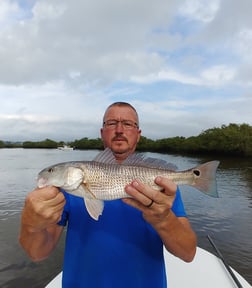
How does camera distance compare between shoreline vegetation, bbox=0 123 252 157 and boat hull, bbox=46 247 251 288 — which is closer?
boat hull, bbox=46 247 251 288

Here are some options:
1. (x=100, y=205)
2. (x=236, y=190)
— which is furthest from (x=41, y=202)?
(x=236, y=190)

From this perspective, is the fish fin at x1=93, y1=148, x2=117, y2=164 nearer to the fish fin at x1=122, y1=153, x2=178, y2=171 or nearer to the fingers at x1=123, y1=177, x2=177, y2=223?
the fish fin at x1=122, y1=153, x2=178, y2=171

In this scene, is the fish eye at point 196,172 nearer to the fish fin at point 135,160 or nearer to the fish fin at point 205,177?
the fish fin at point 205,177

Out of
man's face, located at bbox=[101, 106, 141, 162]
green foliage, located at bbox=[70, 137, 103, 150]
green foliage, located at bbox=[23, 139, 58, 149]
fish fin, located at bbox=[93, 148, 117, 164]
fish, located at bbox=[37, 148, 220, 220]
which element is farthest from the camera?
green foliage, located at bbox=[23, 139, 58, 149]

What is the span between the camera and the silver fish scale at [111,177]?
254cm

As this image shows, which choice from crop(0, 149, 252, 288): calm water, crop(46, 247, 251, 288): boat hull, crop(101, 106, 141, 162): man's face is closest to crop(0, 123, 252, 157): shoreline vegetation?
crop(0, 149, 252, 288): calm water

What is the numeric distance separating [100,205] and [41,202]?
490 mm

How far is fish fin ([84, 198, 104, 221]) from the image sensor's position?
2532 mm

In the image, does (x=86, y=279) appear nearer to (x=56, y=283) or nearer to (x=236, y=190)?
(x=56, y=283)

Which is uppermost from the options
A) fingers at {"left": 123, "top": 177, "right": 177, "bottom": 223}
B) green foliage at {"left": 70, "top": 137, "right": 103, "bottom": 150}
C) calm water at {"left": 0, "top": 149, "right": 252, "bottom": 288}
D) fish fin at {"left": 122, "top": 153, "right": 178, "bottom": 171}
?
green foliage at {"left": 70, "top": 137, "right": 103, "bottom": 150}

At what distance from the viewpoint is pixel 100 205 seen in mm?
2549

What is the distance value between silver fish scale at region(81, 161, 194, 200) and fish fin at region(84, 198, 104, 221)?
44mm

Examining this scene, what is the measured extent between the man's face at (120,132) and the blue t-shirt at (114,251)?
23.8 inches

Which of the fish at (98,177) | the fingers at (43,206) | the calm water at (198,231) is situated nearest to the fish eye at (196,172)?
the fish at (98,177)
